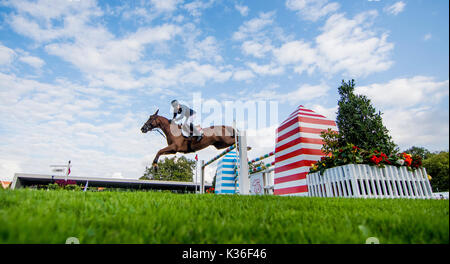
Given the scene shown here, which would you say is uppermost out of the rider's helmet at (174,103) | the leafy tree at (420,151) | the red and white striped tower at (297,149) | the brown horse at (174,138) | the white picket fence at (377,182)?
the leafy tree at (420,151)

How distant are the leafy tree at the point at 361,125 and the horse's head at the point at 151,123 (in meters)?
8.74

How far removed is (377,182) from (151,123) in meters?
10.1

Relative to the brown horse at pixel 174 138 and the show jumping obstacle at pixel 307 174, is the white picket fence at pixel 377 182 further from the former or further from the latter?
the brown horse at pixel 174 138

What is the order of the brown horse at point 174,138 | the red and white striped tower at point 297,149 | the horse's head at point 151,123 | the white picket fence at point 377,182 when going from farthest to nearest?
the horse's head at point 151,123 < the brown horse at point 174,138 < the red and white striped tower at point 297,149 < the white picket fence at point 377,182

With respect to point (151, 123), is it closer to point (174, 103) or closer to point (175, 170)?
point (174, 103)

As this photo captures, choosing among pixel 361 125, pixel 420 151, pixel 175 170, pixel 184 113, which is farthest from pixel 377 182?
pixel 420 151

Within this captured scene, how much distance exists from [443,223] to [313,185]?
16.8 ft

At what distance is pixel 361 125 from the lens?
6.40m

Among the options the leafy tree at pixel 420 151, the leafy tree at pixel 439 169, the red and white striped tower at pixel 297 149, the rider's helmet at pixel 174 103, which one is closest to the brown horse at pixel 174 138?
the rider's helmet at pixel 174 103

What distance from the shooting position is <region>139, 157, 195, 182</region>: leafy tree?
40.0 meters

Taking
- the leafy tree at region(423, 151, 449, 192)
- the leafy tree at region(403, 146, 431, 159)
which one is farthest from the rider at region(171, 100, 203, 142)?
the leafy tree at region(403, 146, 431, 159)

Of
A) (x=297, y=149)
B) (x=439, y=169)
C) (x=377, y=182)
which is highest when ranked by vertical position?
(x=439, y=169)

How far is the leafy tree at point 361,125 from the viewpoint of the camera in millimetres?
6270
